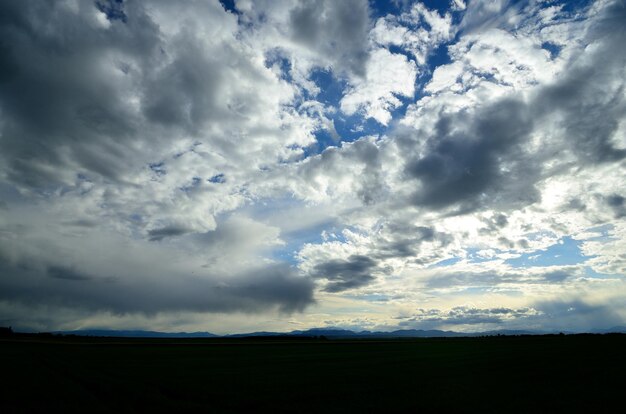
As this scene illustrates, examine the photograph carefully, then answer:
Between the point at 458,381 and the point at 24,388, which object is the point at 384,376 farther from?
the point at 24,388

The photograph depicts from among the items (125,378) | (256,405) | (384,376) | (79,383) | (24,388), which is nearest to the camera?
(256,405)

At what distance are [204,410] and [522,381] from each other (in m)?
25.5

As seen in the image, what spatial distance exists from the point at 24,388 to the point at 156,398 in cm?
1200

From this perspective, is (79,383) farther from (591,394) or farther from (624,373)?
(624,373)

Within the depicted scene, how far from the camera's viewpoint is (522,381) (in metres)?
29.1

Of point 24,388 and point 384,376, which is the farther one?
point 384,376

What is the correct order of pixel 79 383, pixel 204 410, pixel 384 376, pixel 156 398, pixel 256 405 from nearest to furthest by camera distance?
pixel 204 410 < pixel 256 405 < pixel 156 398 < pixel 79 383 < pixel 384 376

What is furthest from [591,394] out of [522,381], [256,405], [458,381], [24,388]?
Answer: [24,388]

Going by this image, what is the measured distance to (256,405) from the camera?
68.1 feet

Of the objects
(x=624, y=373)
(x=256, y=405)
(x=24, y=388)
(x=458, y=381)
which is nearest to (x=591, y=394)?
(x=458, y=381)

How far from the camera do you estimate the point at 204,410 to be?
19.2 metres

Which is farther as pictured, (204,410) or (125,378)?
(125,378)

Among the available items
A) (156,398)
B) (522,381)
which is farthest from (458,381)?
(156,398)

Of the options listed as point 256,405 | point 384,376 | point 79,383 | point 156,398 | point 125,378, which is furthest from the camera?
point 384,376
